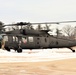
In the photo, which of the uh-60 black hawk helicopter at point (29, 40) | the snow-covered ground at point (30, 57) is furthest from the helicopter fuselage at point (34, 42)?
the snow-covered ground at point (30, 57)

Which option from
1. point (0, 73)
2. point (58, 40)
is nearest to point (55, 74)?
point (0, 73)

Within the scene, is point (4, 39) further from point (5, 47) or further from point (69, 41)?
point (69, 41)

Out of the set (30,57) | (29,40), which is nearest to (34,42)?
(29,40)

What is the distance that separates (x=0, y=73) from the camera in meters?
12.2

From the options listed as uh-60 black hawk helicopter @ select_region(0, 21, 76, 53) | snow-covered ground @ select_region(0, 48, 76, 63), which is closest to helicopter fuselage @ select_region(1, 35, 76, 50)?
uh-60 black hawk helicopter @ select_region(0, 21, 76, 53)

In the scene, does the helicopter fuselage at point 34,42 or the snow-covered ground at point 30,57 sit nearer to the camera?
the snow-covered ground at point 30,57

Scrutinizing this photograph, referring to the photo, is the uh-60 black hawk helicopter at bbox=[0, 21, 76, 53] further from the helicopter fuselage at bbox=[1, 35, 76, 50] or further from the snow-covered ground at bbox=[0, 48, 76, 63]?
the snow-covered ground at bbox=[0, 48, 76, 63]

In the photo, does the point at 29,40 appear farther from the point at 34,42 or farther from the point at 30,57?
the point at 30,57

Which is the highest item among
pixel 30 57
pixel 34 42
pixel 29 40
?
pixel 30 57

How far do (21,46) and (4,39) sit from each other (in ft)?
6.12

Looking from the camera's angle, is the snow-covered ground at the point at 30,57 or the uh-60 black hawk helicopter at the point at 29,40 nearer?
the snow-covered ground at the point at 30,57

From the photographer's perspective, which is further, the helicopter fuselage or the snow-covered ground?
the helicopter fuselage

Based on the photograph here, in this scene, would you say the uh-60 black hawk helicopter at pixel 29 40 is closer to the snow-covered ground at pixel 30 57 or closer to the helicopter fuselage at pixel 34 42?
the helicopter fuselage at pixel 34 42

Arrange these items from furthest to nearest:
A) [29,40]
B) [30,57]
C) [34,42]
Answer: [34,42] < [29,40] < [30,57]
